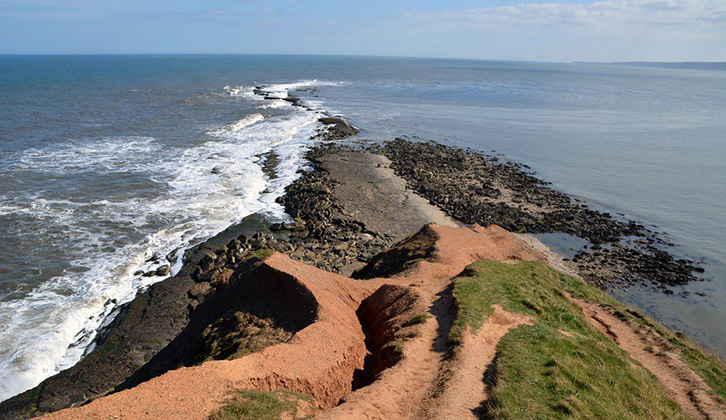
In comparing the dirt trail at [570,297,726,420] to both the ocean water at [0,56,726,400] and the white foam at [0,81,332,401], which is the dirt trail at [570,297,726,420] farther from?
the white foam at [0,81,332,401]

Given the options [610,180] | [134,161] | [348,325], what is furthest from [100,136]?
[610,180]

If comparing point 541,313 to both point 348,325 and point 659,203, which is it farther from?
point 659,203

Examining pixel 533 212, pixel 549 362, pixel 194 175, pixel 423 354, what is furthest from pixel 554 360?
pixel 194 175

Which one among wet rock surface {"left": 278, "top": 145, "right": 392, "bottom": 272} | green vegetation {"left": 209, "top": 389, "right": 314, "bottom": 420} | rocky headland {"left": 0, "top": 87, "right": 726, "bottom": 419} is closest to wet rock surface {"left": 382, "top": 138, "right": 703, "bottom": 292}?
rocky headland {"left": 0, "top": 87, "right": 726, "bottom": 419}

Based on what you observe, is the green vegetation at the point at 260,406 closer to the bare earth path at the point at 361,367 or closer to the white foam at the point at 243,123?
the bare earth path at the point at 361,367

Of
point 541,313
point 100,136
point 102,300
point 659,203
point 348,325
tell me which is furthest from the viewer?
point 100,136

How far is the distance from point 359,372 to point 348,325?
2074mm

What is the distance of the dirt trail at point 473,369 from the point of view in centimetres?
1200

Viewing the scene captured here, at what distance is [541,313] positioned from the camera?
18953 mm

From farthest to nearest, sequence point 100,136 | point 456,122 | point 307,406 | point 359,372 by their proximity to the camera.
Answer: point 456,122 < point 100,136 < point 359,372 < point 307,406

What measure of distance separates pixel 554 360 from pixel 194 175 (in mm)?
38381

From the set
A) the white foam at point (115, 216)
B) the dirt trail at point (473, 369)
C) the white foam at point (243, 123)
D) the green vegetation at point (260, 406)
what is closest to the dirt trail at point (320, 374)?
the green vegetation at point (260, 406)

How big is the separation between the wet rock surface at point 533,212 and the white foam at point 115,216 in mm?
14421

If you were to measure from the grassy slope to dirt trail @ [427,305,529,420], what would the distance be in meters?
0.31
